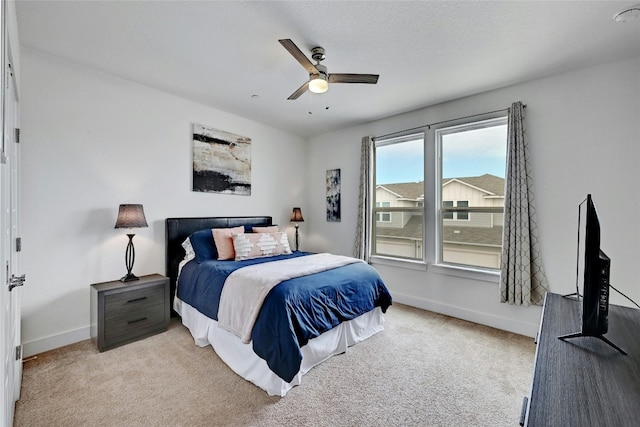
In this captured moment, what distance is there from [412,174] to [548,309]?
2765mm

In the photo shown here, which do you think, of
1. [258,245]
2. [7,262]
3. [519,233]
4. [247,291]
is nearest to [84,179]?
[7,262]

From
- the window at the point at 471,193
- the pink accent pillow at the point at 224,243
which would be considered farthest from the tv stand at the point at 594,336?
the pink accent pillow at the point at 224,243

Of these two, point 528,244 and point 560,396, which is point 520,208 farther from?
point 560,396

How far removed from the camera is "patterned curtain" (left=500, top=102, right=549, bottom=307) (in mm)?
2963

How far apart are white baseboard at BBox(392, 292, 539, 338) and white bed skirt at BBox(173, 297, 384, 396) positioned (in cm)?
100

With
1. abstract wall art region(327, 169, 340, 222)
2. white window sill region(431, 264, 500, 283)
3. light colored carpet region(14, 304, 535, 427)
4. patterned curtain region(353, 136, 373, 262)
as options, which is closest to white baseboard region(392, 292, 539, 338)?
light colored carpet region(14, 304, 535, 427)

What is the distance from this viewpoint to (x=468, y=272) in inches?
136

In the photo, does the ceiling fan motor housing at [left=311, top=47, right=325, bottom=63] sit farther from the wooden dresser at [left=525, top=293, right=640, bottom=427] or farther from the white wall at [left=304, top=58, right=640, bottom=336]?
the wooden dresser at [left=525, top=293, right=640, bottom=427]

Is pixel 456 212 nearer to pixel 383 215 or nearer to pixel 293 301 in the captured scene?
pixel 383 215

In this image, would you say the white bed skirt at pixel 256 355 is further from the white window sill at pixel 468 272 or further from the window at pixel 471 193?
the window at pixel 471 193

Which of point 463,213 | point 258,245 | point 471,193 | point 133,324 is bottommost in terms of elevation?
point 133,324

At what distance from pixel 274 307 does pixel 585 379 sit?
1688mm

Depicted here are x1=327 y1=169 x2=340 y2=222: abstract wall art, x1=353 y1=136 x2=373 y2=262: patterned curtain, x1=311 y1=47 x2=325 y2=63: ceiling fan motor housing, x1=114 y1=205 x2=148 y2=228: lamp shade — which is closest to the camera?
x1=311 y1=47 x2=325 y2=63: ceiling fan motor housing

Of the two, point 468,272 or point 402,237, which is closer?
point 468,272
